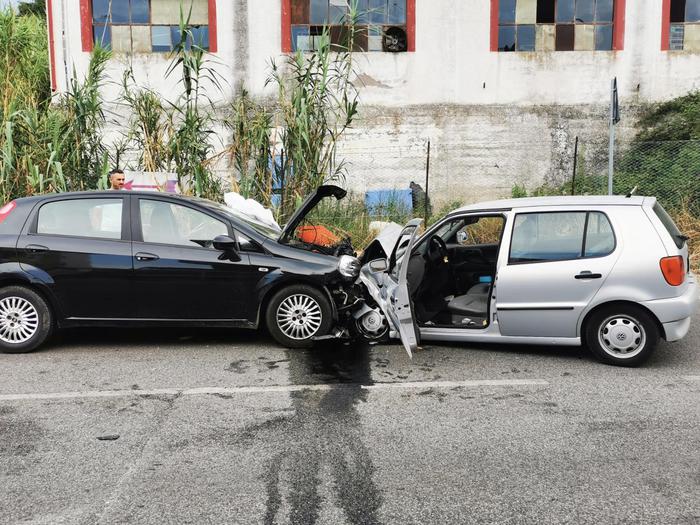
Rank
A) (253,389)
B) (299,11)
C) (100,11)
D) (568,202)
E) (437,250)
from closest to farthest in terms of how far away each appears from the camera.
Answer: (253,389)
(568,202)
(437,250)
(100,11)
(299,11)

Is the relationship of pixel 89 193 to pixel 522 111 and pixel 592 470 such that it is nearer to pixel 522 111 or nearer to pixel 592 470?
pixel 592 470

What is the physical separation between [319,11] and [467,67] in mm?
3963

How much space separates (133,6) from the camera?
59.9 ft

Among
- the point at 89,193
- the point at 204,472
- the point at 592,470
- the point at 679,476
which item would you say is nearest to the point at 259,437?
the point at 204,472

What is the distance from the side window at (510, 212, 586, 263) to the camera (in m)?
6.37

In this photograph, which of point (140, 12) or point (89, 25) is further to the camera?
point (140, 12)

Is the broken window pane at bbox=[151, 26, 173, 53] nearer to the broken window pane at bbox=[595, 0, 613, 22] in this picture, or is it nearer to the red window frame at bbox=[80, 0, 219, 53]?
the red window frame at bbox=[80, 0, 219, 53]

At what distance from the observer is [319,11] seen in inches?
723

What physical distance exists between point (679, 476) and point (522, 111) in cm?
1548

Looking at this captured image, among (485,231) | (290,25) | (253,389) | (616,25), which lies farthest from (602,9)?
(253,389)

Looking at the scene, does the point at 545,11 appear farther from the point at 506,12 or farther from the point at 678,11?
the point at 678,11

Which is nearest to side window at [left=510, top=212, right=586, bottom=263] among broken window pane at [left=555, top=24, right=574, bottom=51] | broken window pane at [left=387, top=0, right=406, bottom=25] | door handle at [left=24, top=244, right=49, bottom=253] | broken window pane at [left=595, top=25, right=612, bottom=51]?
door handle at [left=24, top=244, right=49, bottom=253]

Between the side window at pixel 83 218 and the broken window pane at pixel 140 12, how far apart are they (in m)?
12.7

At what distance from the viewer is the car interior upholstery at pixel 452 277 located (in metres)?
6.87
